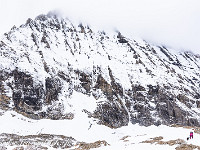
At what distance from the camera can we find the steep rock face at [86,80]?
349 ft

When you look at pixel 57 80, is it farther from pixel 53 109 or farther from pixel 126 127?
pixel 126 127

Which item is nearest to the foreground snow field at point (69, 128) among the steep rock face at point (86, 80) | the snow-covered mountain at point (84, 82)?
the snow-covered mountain at point (84, 82)

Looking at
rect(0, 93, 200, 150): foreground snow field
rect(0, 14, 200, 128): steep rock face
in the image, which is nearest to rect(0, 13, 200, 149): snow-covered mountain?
rect(0, 14, 200, 128): steep rock face

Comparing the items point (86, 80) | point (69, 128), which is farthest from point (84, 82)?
point (69, 128)

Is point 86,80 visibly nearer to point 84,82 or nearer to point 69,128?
point 84,82

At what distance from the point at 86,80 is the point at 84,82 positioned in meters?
1.68

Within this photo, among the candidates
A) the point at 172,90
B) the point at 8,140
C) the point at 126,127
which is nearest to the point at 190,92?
the point at 172,90

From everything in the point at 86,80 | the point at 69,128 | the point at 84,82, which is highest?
the point at 86,80

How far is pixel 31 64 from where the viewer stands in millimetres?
114125

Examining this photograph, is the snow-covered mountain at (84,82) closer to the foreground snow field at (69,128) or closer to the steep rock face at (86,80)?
the steep rock face at (86,80)

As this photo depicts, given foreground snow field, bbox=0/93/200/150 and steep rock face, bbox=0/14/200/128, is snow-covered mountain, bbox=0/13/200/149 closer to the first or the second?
steep rock face, bbox=0/14/200/128

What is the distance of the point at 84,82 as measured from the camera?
398 ft

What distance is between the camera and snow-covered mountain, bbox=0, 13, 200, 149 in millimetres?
105562

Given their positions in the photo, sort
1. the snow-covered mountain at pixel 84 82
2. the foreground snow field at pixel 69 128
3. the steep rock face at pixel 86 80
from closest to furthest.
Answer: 1. the foreground snow field at pixel 69 128
2. the snow-covered mountain at pixel 84 82
3. the steep rock face at pixel 86 80
